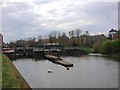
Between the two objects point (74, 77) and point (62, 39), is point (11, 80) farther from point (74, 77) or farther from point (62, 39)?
point (62, 39)

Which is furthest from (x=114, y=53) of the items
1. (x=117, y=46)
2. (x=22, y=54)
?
(x=22, y=54)

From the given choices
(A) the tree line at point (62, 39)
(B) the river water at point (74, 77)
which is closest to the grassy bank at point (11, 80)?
(B) the river water at point (74, 77)

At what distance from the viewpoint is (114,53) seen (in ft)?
294

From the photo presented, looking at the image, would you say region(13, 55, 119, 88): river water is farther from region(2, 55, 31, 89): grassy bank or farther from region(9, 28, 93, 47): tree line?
region(9, 28, 93, 47): tree line

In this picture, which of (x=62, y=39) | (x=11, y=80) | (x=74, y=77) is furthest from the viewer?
(x=62, y=39)

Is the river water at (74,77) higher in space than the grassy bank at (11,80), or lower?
lower

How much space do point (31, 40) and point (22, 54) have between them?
46.7 m

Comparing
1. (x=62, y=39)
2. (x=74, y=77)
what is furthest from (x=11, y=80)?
(x=62, y=39)

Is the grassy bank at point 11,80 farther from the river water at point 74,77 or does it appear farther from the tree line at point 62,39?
the tree line at point 62,39

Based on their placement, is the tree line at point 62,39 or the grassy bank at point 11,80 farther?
the tree line at point 62,39

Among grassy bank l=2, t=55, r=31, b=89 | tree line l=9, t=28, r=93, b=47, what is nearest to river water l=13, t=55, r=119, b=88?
grassy bank l=2, t=55, r=31, b=89

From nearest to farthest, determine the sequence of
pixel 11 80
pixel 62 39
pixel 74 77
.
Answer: pixel 11 80 < pixel 74 77 < pixel 62 39

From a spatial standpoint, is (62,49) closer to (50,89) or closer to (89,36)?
(89,36)

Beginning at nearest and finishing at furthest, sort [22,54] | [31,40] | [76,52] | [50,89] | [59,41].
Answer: [50,89] < [22,54] < [76,52] < [59,41] < [31,40]
